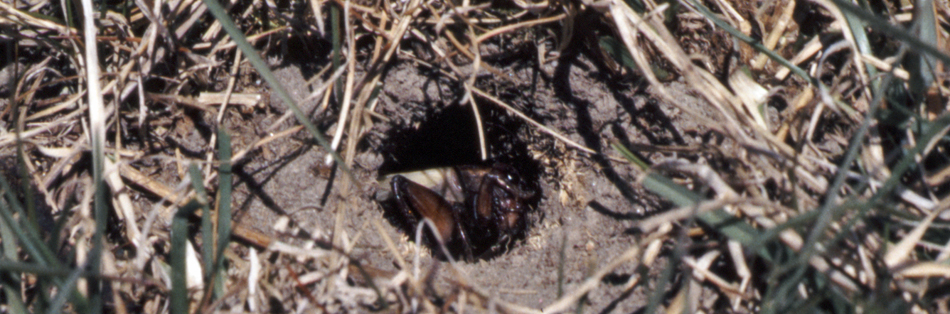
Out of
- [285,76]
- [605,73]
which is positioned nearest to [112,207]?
[285,76]

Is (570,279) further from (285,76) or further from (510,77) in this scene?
(285,76)

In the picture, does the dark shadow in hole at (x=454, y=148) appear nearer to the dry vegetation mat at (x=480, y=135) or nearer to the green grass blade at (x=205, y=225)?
the dry vegetation mat at (x=480, y=135)

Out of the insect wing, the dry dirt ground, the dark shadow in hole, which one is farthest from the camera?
the insect wing

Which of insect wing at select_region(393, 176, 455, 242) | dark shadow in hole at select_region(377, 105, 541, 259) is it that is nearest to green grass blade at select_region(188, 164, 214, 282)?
dark shadow in hole at select_region(377, 105, 541, 259)

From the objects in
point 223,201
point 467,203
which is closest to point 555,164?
point 467,203

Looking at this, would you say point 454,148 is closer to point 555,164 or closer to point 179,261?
point 555,164

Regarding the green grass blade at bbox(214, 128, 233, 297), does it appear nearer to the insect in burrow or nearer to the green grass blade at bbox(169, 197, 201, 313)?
the green grass blade at bbox(169, 197, 201, 313)

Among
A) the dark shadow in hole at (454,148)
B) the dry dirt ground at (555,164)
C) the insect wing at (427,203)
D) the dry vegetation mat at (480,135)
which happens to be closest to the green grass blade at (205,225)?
the dry vegetation mat at (480,135)
